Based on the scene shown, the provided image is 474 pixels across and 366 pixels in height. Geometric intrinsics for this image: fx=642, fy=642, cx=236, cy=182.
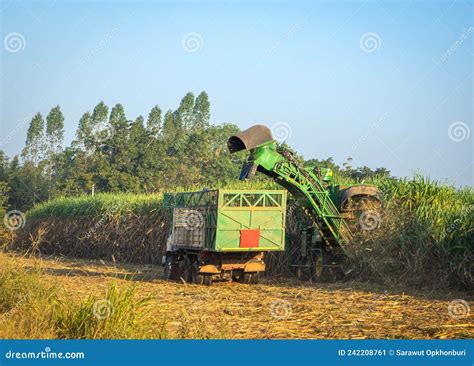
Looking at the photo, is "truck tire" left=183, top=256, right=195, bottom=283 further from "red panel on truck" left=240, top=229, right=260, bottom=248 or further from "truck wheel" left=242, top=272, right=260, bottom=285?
"red panel on truck" left=240, top=229, right=260, bottom=248

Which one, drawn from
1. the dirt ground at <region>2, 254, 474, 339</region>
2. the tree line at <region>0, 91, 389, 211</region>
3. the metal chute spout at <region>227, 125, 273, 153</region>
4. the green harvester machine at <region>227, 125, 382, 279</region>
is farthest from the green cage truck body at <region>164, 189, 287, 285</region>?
the tree line at <region>0, 91, 389, 211</region>

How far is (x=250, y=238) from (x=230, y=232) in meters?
0.52

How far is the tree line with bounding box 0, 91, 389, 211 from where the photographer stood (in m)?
49.2

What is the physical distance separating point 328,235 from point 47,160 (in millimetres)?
53185

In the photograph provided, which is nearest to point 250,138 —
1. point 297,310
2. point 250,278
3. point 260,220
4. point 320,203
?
point 260,220

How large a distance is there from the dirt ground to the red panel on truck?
3.53ft

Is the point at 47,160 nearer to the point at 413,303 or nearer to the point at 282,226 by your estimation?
the point at 282,226

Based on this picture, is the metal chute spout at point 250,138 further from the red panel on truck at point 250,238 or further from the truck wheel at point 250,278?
the truck wheel at point 250,278

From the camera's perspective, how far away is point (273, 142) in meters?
15.8

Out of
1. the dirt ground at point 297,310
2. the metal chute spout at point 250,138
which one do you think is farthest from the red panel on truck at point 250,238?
the metal chute spout at point 250,138

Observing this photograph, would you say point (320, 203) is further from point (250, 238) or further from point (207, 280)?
point (207, 280)

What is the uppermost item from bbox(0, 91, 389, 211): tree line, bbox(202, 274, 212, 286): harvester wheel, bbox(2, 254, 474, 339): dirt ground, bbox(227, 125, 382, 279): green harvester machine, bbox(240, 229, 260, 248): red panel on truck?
bbox(0, 91, 389, 211): tree line

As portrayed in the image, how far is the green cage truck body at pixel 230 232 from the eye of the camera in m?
15.5

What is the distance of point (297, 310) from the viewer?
1157 cm
